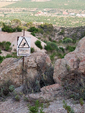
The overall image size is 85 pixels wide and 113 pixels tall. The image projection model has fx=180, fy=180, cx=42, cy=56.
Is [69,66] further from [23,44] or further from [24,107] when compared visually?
[23,44]

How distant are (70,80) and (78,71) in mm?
330

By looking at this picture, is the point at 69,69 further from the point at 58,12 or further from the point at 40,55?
the point at 58,12

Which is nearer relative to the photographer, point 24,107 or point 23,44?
point 24,107

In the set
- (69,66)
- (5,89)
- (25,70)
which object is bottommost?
(5,89)

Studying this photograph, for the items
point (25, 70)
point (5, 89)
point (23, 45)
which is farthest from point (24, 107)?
point (23, 45)

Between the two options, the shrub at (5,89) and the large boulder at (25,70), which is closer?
the shrub at (5,89)

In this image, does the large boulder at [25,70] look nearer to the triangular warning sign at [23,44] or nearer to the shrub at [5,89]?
the shrub at [5,89]

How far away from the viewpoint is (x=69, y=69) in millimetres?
4383

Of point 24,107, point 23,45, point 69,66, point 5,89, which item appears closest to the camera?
point 24,107

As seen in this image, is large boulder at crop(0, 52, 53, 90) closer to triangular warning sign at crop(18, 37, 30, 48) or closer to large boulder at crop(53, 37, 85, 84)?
triangular warning sign at crop(18, 37, 30, 48)

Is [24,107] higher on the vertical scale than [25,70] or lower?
lower

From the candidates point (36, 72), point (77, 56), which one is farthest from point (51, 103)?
point (36, 72)

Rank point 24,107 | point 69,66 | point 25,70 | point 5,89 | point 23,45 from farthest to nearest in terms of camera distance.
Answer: point 25,70 < point 23,45 < point 5,89 < point 69,66 < point 24,107

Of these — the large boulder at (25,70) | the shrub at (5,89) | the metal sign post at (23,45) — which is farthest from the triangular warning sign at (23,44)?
the shrub at (5,89)
